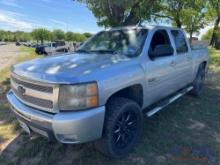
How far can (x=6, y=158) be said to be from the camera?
3.38 meters

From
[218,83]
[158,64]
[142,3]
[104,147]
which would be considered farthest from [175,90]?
[142,3]

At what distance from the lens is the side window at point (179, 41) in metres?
5.03

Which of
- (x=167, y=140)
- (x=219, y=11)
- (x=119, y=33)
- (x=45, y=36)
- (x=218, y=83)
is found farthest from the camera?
(x=45, y=36)

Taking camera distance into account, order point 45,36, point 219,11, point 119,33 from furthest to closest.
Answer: point 45,36 < point 219,11 < point 119,33

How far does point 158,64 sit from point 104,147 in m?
1.70

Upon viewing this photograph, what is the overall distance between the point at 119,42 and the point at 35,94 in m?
1.86

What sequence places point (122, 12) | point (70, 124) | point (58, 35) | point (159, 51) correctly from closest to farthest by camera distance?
point (70, 124), point (159, 51), point (122, 12), point (58, 35)

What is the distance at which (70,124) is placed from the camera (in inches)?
103

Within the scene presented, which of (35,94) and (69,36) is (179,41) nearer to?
(35,94)

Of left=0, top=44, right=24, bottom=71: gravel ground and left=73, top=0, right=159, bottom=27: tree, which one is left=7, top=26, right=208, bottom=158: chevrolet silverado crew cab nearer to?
left=73, top=0, right=159, bottom=27: tree

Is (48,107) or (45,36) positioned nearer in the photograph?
(48,107)

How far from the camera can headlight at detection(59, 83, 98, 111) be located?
269cm

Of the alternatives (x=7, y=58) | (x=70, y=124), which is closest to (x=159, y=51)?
(x=70, y=124)

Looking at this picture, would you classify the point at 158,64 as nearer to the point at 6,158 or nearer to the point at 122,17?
the point at 6,158
